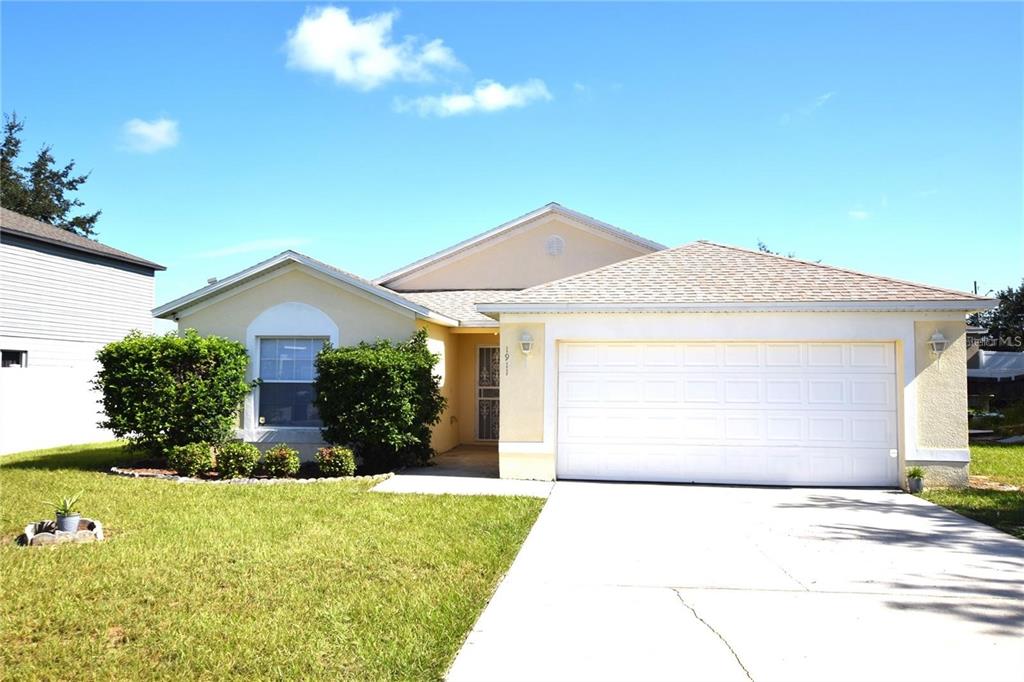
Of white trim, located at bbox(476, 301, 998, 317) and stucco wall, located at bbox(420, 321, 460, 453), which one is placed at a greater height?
white trim, located at bbox(476, 301, 998, 317)

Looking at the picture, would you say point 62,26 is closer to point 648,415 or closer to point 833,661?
point 648,415

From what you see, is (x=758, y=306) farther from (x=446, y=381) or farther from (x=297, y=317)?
(x=297, y=317)

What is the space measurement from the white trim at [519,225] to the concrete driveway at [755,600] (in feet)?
30.3

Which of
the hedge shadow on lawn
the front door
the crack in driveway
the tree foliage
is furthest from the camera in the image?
the tree foliage

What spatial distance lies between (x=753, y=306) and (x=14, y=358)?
18.1m

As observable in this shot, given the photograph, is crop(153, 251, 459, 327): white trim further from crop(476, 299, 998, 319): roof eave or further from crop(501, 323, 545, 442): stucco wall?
crop(501, 323, 545, 442): stucco wall

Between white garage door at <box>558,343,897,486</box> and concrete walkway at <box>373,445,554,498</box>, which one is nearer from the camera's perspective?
concrete walkway at <box>373,445,554,498</box>

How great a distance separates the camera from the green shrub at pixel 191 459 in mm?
11414

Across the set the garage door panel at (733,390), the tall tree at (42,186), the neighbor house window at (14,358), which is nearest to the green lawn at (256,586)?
the garage door panel at (733,390)

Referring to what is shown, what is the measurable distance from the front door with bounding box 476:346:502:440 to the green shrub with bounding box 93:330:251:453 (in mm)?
5622

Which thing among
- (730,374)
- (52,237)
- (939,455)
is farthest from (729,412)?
(52,237)

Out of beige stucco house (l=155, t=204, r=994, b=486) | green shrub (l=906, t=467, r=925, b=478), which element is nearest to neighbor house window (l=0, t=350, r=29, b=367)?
beige stucco house (l=155, t=204, r=994, b=486)

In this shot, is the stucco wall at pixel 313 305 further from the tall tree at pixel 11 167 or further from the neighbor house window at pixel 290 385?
the tall tree at pixel 11 167

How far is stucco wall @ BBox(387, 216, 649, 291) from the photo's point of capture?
16.7 meters
